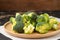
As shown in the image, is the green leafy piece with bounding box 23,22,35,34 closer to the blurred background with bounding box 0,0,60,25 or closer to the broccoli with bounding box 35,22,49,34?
the broccoli with bounding box 35,22,49,34

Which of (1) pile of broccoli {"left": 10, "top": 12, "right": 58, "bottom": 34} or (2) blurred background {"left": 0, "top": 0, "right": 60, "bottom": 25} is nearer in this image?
(1) pile of broccoli {"left": 10, "top": 12, "right": 58, "bottom": 34}

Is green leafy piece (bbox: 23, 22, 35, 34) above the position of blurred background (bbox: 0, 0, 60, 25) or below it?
below

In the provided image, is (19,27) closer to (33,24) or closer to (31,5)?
(33,24)

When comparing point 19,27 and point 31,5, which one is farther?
point 31,5

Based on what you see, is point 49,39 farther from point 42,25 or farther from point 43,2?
point 43,2

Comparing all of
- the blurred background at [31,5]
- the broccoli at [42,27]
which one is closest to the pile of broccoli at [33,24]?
the broccoli at [42,27]

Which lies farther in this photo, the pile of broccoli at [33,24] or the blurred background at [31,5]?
the blurred background at [31,5]

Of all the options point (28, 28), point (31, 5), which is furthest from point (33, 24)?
point (31, 5)

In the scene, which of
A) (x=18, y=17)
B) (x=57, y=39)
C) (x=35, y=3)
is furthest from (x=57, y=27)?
(x=35, y=3)

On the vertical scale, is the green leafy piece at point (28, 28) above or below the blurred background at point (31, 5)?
below

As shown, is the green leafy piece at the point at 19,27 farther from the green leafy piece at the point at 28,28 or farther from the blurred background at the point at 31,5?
the blurred background at the point at 31,5

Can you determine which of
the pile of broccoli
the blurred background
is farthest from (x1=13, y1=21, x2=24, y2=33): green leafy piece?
the blurred background

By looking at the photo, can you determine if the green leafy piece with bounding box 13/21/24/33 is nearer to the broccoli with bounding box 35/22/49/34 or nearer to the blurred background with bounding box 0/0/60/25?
the broccoli with bounding box 35/22/49/34
